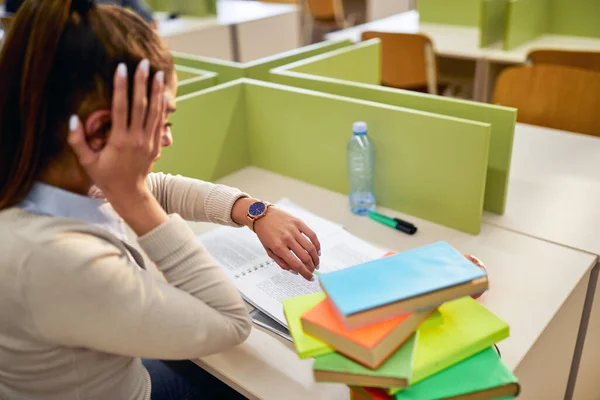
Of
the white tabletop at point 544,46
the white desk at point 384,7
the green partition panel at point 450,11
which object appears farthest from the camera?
the white desk at point 384,7

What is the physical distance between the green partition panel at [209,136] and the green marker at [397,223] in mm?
527

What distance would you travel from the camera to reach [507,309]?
108 centimetres

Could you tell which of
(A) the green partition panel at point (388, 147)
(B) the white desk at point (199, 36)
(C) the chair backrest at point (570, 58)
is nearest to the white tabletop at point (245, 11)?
(B) the white desk at point (199, 36)

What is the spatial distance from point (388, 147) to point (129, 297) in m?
0.84

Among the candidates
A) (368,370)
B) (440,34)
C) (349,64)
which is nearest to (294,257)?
(368,370)

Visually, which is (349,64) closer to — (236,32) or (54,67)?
(54,67)

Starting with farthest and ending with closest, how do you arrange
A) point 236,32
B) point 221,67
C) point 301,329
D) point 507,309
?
1. point 236,32
2. point 221,67
3. point 507,309
4. point 301,329

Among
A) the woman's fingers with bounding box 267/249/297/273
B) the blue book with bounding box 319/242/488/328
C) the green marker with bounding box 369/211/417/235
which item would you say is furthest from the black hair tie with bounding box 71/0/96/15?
the green marker with bounding box 369/211/417/235

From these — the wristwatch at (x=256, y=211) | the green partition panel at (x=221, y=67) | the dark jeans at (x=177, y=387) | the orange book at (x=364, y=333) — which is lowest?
the dark jeans at (x=177, y=387)

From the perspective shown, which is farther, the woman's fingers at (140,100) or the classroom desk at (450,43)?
the classroom desk at (450,43)

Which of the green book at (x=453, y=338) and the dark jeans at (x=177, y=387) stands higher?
the green book at (x=453, y=338)

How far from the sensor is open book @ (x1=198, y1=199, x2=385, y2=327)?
3.70ft

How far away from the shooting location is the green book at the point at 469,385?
0.74 meters

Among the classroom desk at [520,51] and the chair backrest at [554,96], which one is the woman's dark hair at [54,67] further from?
the classroom desk at [520,51]
